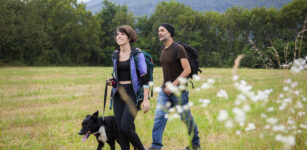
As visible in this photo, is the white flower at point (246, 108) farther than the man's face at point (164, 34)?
No

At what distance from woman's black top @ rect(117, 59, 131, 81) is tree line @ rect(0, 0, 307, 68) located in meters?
41.0

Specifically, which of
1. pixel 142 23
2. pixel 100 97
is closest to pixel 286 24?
pixel 142 23

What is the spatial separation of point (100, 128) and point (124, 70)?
1117 mm

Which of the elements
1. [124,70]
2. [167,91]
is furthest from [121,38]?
[167,91]

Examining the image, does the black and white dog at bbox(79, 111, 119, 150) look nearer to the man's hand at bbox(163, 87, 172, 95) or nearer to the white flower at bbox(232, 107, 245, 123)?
the man's hand at bbox(163, 87, 172, 95)

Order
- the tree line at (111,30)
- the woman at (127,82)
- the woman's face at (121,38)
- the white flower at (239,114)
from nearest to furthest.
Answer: the white flower at (239,114)
the woman at (127,82)
the woman's face at (121,38)
the tree line at (111,30)

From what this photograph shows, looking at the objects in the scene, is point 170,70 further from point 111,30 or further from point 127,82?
point 111,30

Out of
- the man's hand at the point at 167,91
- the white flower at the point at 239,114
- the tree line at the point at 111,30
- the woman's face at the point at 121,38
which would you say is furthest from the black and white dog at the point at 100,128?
the tree line at the point at 111,30

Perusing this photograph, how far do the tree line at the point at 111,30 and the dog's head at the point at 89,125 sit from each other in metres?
41.3

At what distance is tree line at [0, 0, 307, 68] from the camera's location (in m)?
43.7

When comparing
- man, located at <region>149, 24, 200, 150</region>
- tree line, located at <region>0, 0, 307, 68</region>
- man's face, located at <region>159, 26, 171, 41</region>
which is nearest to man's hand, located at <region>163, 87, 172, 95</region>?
man, located at <region>149, 24, 200, 150</region>

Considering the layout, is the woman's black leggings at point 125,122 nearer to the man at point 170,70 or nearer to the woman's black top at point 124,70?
the woman's black top at point 124,70

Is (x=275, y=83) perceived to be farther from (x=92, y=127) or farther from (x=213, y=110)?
(x=92, y=127)

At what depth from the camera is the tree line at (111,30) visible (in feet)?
143
